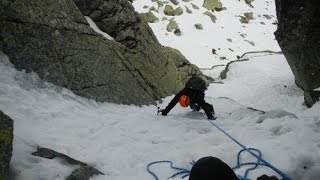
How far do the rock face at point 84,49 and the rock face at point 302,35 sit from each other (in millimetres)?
5255

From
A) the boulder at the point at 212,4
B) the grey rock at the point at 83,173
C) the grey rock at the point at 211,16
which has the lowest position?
the grey rock at the point at 211,16

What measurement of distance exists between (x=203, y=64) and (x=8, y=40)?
25146 millimetres

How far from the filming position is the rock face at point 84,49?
9.45 meters

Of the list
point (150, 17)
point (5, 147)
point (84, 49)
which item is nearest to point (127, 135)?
point (5, 147)

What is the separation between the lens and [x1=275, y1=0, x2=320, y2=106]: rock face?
1176cm

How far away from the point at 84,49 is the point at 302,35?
7120 mm

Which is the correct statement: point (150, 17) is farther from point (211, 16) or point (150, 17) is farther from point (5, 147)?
point (5, 147)

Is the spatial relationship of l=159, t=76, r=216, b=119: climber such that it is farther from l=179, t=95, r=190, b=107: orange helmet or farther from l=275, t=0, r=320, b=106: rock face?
l=275, t=0, r=320, b=106: rock face

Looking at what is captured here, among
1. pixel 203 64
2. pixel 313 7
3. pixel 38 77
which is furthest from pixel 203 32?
pixel 38 77

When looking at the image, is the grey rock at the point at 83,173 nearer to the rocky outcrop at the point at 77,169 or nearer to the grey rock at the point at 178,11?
the rocky outcrop at the point at 77,169

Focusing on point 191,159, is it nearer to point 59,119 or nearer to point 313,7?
point 59,119

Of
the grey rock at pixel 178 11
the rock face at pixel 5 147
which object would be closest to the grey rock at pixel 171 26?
the grey rock at pixel 178 11

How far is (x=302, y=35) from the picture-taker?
40.1 ft

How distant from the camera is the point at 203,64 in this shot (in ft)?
109
